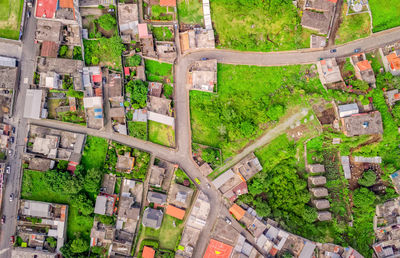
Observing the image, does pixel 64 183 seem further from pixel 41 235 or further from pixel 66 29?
pixel 66 29

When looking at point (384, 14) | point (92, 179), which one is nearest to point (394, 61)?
point (384, 14)

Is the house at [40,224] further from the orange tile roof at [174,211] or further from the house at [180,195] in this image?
the house at [180,195]

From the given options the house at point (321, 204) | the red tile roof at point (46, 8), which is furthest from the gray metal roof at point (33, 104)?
the house at point (321, 204)

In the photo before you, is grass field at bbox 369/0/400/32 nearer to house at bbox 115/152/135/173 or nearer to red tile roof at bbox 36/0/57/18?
house at bbox 115/152/135/173

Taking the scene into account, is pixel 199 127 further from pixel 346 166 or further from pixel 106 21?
pixel 346 166

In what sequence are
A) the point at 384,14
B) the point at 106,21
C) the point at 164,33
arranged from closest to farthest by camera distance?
the point at 106,21 → the point at 164,33 → the point at 384,14

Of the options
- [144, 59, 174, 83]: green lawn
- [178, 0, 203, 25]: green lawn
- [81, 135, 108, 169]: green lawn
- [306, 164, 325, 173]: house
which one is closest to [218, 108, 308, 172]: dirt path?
[306, 164, 325, 173]: house

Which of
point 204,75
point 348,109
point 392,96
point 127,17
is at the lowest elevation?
point 348,109
